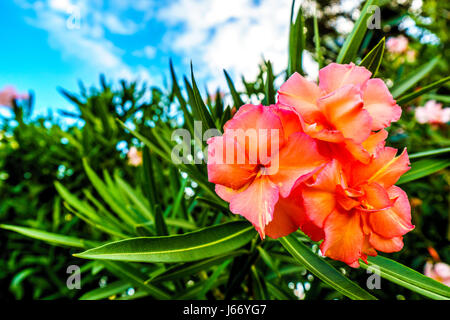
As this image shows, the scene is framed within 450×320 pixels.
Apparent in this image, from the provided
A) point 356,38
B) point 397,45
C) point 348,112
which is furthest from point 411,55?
point 348,112

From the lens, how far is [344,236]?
0.41 metres

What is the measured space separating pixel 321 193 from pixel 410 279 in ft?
0.84

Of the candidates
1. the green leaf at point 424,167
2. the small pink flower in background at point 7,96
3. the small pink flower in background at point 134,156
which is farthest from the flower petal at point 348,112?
the small pink flower in background at point 7,96

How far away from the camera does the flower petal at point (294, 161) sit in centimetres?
39

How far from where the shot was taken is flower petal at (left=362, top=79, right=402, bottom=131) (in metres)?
0.43

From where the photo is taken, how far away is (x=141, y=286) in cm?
75

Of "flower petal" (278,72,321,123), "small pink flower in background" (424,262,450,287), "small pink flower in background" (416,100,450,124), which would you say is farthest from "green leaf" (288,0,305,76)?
"small pink flower in background" (416,100,450,124)

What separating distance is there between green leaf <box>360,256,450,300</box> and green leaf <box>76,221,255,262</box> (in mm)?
229

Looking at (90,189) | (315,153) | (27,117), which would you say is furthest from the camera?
(27,117)

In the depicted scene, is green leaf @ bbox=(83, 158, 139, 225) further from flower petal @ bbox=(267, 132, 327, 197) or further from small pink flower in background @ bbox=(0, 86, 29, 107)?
small pink flower in background @ bbox=(0, 86, 29, 107)

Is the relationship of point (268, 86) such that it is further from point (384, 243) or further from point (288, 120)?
point (384, 243)
